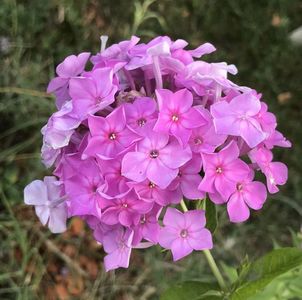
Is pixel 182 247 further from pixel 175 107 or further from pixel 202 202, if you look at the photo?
pixel 175 107

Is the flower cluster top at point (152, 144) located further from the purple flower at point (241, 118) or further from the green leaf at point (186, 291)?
the green leaf at point (186, 291)

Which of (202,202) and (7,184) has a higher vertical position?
(202,202)

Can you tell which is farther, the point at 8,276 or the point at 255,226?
the point at 255,226

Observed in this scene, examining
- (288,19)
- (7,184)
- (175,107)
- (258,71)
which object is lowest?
(7,184)

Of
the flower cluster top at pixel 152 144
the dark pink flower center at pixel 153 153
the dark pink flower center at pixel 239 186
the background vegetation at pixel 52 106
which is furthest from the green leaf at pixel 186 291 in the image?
the background vegetation at pixel 52 106

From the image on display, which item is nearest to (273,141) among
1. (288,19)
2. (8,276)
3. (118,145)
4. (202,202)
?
(202,202)

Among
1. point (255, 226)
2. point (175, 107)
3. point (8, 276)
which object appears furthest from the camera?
point (255, 226)

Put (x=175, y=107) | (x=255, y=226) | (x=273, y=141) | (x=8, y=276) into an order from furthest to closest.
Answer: (x=255, y=226), (x=8, y=276), (x=273, y=141), (x=175, y=107)

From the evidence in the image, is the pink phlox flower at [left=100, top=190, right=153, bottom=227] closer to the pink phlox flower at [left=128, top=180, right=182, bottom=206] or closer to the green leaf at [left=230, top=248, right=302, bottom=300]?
the pink phlox flower at [left=128, top=180, right=182, bottom=206]

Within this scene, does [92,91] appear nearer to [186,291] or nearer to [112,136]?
[112,136]
